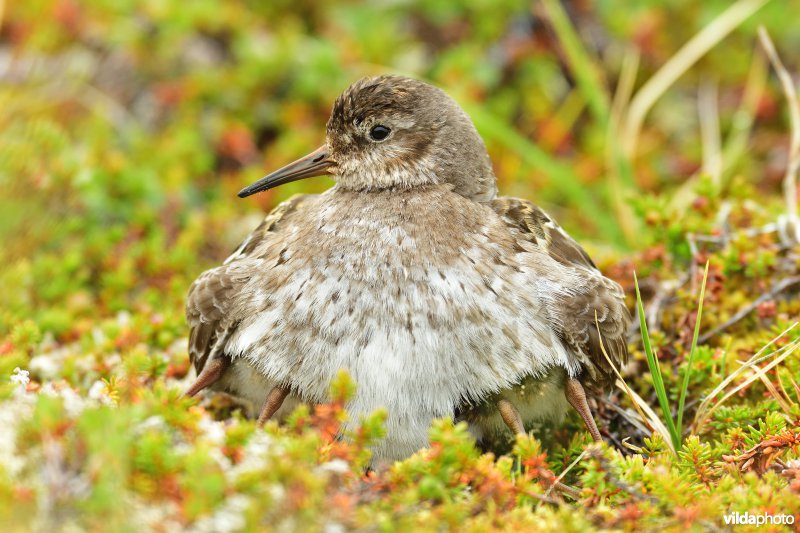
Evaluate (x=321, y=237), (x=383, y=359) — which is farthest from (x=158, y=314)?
(x=383, y=359)

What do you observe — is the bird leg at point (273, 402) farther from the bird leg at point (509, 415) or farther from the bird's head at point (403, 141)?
the bird's head at point (403, 141)

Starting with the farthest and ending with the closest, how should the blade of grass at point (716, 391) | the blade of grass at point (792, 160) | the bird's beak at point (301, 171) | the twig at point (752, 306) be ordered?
the blade of grass at point (792, 160) < the twig at point (752, 306) < the bird's beak at point (301, 171) < the blade of grass at point (716, 391)

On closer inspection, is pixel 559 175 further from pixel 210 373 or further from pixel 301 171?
pixel 210 373

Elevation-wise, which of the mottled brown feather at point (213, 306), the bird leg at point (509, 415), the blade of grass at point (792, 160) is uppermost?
the mottled brown feather at point (213, 306)

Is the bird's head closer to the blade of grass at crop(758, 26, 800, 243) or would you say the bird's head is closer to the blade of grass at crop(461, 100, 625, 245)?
the blade of grass at crop(758, 26, 800, 243)

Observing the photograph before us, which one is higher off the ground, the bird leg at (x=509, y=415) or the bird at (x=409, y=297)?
the bird at (x=409, y=297)

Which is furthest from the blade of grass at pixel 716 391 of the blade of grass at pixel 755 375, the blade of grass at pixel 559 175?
the blade of grass at pixel 559 175

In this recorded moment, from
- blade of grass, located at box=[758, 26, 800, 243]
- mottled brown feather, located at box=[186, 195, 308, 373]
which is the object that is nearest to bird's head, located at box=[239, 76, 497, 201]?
mottled brown feather, located at box=[186, 195, 308, 373]

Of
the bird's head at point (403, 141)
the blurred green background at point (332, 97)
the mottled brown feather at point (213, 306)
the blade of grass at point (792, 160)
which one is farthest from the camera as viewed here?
the blurred green background at point (332, 97)
